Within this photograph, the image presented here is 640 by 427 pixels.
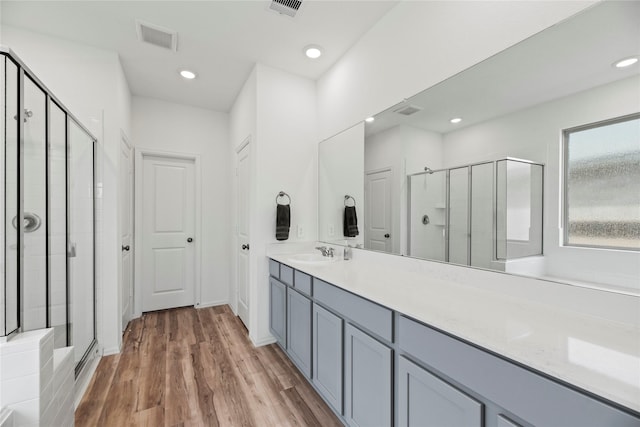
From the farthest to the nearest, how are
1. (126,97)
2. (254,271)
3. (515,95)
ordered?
(126,97)
(254,271)
(515,95)

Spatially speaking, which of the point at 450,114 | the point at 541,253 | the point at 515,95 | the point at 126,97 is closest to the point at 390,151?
the point at 450,114

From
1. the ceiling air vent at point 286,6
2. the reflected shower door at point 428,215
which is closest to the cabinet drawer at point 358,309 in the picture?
the reflected shower door at point 428,215

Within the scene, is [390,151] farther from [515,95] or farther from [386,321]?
[386,321]

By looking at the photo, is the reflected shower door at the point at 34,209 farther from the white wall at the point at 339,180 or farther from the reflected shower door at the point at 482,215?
the reflected shower door at the point at 482,215

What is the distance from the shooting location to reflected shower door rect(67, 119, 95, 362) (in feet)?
6.73

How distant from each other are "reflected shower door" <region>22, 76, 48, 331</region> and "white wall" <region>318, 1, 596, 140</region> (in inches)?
81.8

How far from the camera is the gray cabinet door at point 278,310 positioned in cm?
231

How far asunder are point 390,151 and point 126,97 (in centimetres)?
295

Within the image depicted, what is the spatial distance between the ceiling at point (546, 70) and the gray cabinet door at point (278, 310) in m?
1.77

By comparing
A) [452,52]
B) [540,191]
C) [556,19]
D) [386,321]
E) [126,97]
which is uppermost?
[126,97]

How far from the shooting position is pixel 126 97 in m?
3.00

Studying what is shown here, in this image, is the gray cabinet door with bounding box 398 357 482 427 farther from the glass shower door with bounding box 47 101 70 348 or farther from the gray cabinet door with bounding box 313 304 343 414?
the glass shower door with bounding box 47 101 70 348

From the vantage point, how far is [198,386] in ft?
6.66

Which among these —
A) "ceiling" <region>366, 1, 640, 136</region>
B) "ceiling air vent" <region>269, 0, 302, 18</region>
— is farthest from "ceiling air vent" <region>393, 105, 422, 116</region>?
"ceiling air vent" <region>269, 0, 302, 18</region>
